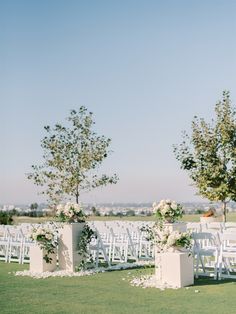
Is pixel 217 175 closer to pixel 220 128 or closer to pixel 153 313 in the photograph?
pixel 220 128

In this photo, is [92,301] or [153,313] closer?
[153,313]

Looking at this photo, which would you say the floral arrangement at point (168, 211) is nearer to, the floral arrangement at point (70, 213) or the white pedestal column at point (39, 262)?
the floral arrangement at point (70, 213)

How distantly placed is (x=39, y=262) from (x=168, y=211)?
3222mm

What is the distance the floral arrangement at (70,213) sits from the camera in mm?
12336

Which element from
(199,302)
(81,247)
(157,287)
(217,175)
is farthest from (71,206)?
(217,175)

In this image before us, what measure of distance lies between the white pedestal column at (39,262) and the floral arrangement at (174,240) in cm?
297

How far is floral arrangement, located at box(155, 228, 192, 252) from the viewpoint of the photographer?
10.1 meters

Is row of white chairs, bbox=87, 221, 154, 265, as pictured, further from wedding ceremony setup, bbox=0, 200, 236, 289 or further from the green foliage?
the green foliage

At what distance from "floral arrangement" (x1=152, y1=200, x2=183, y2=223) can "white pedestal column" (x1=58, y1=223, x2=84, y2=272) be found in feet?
7.10

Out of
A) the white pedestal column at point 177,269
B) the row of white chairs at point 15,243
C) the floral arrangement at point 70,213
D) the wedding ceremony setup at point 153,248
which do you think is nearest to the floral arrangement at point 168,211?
the wedding ceremony setup at point 153,248

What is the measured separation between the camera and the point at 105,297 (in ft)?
29.1

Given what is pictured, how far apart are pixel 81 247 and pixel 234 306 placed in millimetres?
5081

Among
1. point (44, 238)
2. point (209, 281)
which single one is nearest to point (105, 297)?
point (209, 281)

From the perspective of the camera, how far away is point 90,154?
24922 millimetres
